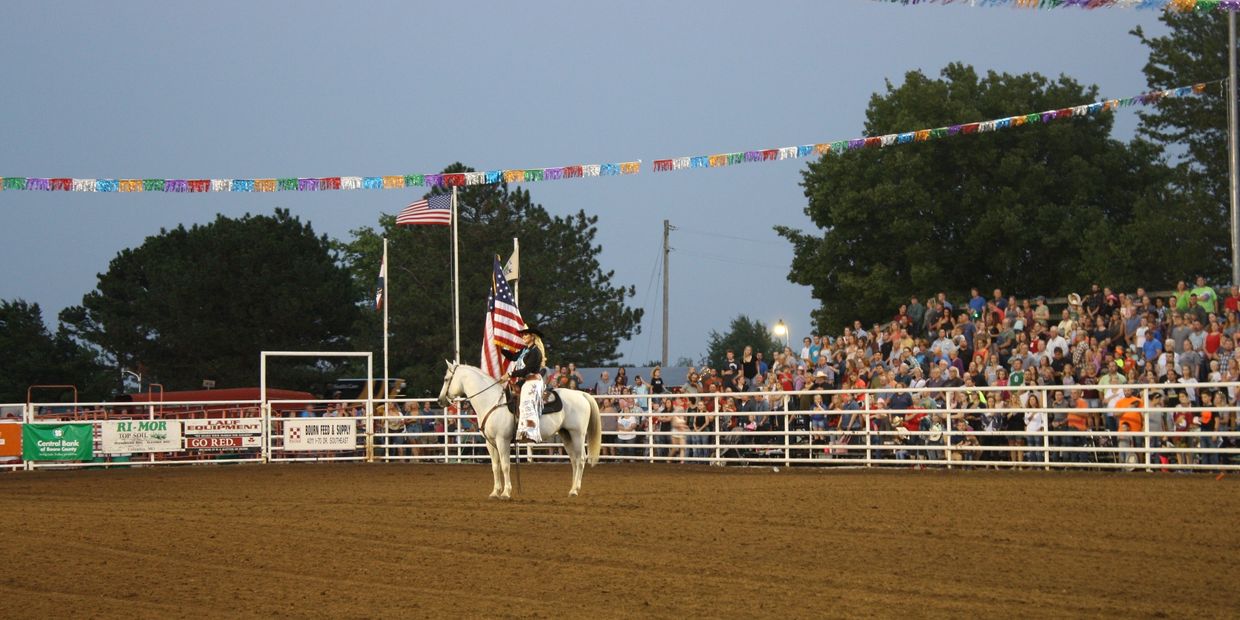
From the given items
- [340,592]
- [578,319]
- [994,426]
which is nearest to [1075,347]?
[994,426]

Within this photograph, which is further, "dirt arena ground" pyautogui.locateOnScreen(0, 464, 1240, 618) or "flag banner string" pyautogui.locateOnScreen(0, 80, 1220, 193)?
"flag banner string" pyautogui.locateOnScreen(0, 80, 1220, 193)

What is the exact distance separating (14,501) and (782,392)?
1189 centimetres

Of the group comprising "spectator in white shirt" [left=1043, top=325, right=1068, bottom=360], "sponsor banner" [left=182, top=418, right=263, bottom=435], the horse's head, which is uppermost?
"spectator in white shirt" [left=1043, top=325, right=1068, bottom=360]

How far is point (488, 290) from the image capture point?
5984 centimetres

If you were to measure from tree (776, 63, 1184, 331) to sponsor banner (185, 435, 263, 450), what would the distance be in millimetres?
21369

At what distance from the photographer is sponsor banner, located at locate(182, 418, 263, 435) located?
2697 cm

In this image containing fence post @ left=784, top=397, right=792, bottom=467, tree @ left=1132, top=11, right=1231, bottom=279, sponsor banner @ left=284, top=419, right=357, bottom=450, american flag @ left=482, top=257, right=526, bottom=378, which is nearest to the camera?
american flag @ left=482, top=257, right=526, bottom=378

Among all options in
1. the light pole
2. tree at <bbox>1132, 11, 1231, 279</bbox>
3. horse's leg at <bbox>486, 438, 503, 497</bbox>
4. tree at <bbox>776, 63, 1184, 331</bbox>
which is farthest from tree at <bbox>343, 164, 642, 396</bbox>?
horse's leg at <bbox>486, 438, 503, 497</bbox>

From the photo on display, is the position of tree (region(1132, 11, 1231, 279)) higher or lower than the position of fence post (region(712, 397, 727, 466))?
higher

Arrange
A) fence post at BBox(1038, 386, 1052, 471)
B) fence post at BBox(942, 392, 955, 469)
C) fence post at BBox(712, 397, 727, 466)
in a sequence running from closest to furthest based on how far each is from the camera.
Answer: fence post at BBox(1038, 386, 1052, 471) → fence post at BBox(942, 392, 955, 469) → fence post at BBox(712, 397, 727, 466)

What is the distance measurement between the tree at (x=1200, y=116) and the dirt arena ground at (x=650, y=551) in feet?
73.6

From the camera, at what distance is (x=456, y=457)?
27.1m

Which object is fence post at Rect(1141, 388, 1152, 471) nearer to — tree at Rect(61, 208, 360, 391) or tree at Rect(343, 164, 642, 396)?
tree at Rect(343, 164, 642, 396)

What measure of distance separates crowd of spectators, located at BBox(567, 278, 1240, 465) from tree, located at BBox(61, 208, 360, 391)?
41.0 m
